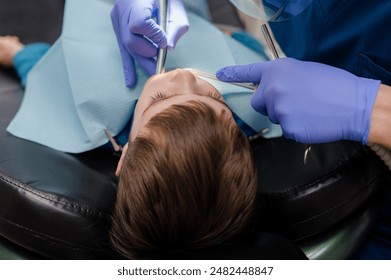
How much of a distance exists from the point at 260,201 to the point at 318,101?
30 centimetres

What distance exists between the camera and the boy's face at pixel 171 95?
99 cm

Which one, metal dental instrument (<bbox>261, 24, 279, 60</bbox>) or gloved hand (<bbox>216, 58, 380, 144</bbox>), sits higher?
metal dental instrument (<bbox>261, 24, 279, 60</bbox>)

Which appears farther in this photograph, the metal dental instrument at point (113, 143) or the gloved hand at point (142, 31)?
the metal dental instrument at point (113, 143)

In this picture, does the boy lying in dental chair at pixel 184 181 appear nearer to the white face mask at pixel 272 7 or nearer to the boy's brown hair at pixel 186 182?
the boy's brown hair at pixel 186 182

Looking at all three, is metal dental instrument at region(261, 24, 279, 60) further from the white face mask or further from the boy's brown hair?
the boy's brown hair

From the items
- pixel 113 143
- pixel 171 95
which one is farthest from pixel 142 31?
pixel 113 143

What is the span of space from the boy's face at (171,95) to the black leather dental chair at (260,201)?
0.76 ft

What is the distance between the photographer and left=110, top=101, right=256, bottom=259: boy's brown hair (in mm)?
886


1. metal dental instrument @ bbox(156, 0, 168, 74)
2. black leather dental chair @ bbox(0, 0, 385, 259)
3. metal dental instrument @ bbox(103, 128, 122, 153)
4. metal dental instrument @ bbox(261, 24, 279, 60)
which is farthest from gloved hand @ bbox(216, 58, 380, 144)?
metal dental instrument @ bbox(103, 128, 122, 153)

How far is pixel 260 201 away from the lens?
1.10 metres

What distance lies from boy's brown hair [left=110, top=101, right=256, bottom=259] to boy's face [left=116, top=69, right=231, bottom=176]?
0.04m

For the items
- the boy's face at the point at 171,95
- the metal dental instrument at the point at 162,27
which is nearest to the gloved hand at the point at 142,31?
the metal dental instrument at the point at 162,27

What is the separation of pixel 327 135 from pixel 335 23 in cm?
36
